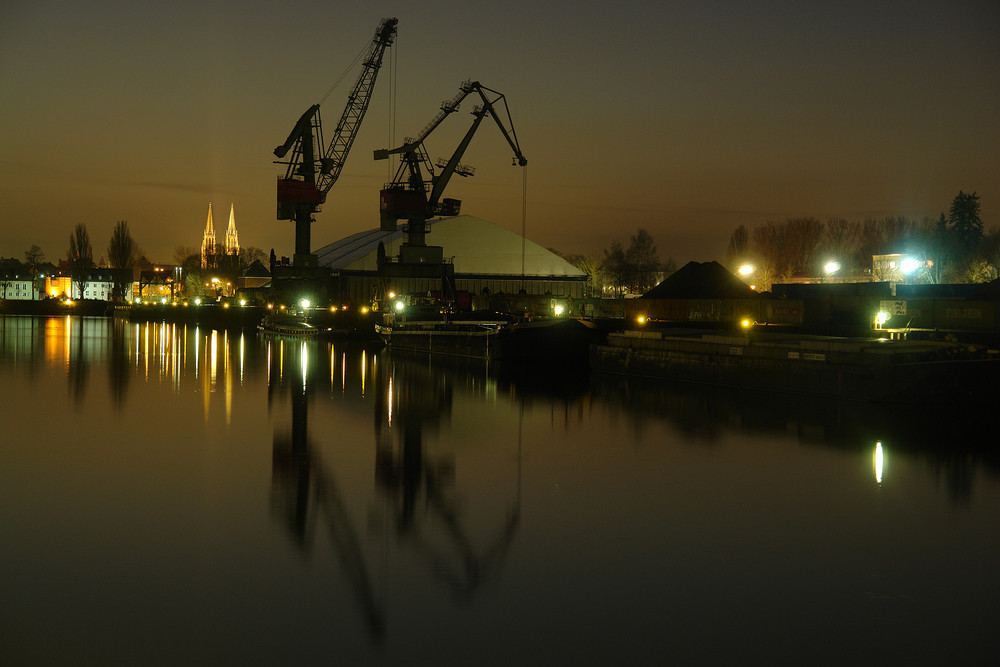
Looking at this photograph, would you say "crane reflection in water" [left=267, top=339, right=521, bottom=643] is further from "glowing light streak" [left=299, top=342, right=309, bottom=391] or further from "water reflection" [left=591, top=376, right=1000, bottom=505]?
"glowing light streak" [left=299, top=342, right=309, bottom=391]

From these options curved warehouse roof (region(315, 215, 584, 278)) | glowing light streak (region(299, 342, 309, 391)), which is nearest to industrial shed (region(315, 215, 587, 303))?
curved warehouse roof (region(315, 215, 584, 278))

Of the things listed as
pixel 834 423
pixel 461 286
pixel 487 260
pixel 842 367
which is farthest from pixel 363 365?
pixel 487 260

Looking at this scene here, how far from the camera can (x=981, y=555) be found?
10.8 meters

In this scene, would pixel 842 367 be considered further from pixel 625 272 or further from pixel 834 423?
pixel 625 272

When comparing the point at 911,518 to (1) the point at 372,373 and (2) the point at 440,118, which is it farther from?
→ (2) the point at 440,118

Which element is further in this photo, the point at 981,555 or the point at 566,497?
the point at 566,497

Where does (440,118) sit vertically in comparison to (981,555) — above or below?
above

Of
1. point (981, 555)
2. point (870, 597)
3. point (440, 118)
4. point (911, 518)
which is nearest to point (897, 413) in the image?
point (911, 518)

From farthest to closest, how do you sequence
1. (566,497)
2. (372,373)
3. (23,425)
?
(372,373) < (23,425) < (566,497)

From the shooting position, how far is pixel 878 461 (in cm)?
1636

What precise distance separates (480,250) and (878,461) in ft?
206

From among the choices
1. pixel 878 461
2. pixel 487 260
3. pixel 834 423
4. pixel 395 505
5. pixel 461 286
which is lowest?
pixel 395 505

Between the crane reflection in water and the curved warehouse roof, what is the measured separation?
51769 millimetres

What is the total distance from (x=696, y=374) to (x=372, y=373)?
42.6 ft
